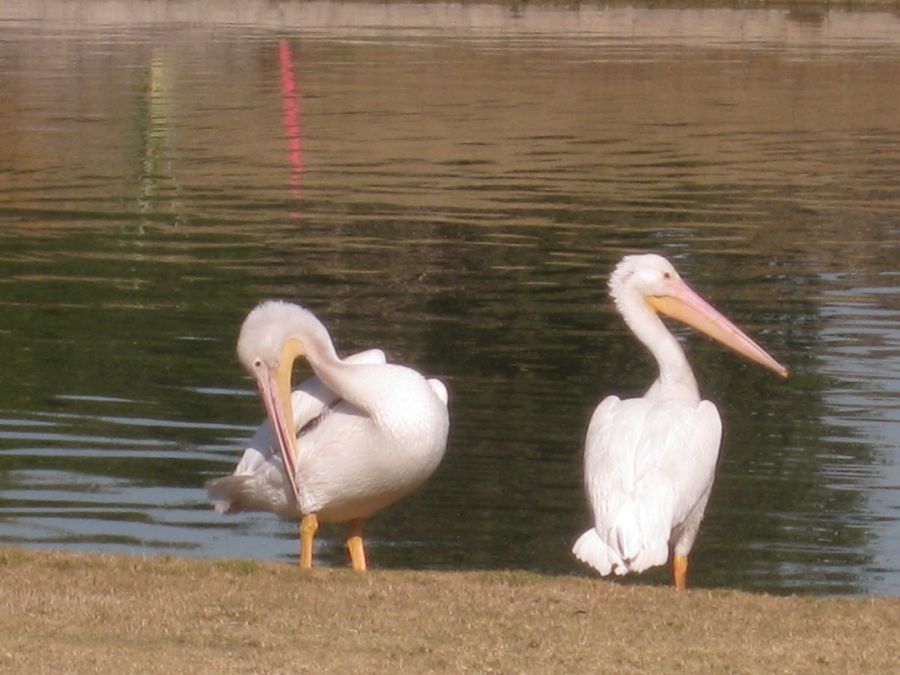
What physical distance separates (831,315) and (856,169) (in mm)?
8220

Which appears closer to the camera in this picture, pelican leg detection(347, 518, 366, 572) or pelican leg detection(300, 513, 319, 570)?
pelican leg detection(300, 513, 319, 570)

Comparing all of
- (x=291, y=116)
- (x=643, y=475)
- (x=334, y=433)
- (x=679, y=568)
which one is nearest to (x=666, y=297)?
(x=679, y=568)

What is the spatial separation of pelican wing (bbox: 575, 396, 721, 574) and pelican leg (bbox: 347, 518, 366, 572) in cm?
102

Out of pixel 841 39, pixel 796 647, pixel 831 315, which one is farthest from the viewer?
pixel 841 39

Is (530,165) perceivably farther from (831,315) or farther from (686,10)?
(686,10)

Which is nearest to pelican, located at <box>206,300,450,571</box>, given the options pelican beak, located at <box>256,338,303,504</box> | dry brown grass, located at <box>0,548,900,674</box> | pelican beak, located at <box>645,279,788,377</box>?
pelican beak, located at <box>256,338,303,504</box>

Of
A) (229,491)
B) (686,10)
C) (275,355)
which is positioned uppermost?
(275,355)

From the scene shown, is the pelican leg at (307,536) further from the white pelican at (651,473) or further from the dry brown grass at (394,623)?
the white pelican at (651,473)

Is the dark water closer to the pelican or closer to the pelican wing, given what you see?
the pelican

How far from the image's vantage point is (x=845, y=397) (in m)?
11.0

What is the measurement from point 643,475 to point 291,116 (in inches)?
748

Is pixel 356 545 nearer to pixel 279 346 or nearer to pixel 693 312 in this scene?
pixel 279 346

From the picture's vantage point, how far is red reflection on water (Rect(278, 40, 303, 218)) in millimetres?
20234

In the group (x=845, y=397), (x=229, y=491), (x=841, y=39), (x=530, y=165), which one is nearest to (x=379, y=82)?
(x=530, y=165)
